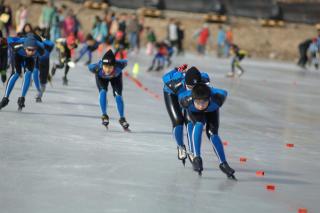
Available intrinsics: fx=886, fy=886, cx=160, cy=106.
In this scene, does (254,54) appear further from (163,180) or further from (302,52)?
(163,180)

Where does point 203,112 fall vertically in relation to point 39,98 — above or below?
above

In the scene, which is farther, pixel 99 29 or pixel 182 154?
pixel 99 29

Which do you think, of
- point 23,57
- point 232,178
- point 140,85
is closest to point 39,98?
point 23,57

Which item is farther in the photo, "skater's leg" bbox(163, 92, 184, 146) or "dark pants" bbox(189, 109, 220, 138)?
"skater's leg" bbox(163, 92, 184, 146)

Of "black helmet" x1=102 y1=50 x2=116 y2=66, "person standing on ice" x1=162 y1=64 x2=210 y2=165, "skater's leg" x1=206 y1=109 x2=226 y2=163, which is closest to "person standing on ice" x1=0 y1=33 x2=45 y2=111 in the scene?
"black helmet" x1=102 y1=50 x2=116 y2=66

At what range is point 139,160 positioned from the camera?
960 cm

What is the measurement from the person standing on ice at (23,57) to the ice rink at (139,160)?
289 millimetres

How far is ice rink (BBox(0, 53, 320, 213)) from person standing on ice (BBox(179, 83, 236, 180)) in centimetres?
16

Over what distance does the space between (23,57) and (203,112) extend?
5.25 metres

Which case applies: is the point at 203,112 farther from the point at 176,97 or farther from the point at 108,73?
the point at 108,73

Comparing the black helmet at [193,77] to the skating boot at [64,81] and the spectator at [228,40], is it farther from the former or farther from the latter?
the spectator at [228,40]

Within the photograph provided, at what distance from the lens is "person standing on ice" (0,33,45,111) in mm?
12844

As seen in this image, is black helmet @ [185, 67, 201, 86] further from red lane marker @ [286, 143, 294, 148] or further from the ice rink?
red lane marker @ [286, 143, 294, 148]

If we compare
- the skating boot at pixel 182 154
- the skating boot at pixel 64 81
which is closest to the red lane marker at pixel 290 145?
the skating boot at pixel 182 154
